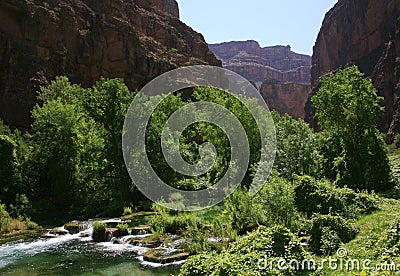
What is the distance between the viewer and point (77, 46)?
5325 centimetres

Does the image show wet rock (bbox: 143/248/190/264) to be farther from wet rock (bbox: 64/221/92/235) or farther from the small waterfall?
wet rock (bbox: 64/221/92/235)

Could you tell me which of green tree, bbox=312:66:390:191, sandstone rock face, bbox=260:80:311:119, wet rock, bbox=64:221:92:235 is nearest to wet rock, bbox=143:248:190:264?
wet rock, bbox=64:221:92:235

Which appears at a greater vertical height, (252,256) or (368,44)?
(368,44)

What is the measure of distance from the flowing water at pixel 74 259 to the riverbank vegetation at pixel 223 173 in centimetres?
168

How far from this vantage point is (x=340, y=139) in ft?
88.0

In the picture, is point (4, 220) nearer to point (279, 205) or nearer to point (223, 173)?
point (223, 173)

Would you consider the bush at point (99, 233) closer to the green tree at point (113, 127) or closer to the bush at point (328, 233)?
the green tree at point (113, 127)

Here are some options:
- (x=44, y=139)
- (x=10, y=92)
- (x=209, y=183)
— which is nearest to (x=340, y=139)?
(x=209, y=183)

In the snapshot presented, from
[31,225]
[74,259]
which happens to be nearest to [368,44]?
[31,225]

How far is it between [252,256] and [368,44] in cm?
9738

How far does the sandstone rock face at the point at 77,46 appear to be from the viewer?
142 ft

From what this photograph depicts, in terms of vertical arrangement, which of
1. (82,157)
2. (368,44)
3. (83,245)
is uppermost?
(368,44)

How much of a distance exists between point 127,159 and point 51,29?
30.2 m

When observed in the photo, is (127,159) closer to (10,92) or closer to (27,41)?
(10,92)
